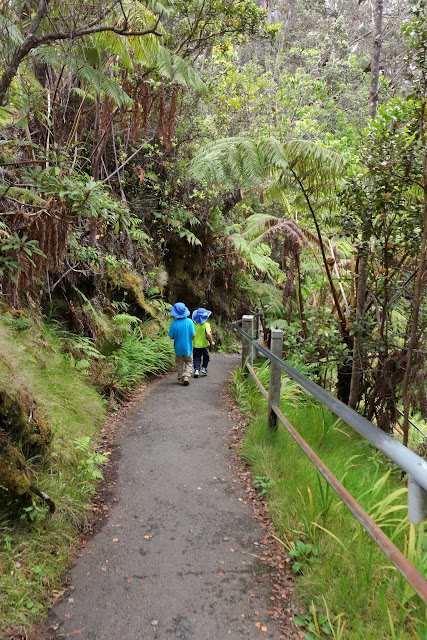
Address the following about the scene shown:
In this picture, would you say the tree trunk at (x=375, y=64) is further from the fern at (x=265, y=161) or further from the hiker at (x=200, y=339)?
the hiker at (x=200, y=339)

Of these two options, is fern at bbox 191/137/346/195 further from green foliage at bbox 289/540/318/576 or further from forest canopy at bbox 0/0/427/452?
green foliage at bbox 289/540/318/576

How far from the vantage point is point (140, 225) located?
11.1m

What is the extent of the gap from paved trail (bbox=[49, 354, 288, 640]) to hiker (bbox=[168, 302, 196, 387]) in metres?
2.86

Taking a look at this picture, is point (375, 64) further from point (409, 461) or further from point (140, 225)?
point (140, 225)

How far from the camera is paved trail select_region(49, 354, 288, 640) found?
90.7 inches

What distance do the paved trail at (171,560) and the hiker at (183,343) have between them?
9.38ft

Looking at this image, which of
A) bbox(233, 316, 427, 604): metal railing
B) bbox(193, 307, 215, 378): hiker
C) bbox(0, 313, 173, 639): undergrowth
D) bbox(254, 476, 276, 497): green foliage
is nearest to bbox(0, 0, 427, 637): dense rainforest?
bbox(0, 313, 173, 639): undergrowth

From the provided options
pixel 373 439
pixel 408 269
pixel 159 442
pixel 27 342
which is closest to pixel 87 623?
pixel 373 439

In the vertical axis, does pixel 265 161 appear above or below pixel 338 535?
above

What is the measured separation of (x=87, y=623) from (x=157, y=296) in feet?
30.7

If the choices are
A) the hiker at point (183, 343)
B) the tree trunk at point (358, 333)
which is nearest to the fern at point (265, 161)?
the tree trunk at point (358, 333)

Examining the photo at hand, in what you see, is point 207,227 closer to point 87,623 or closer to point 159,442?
point 159,442

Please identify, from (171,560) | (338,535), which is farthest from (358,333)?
(171,560)

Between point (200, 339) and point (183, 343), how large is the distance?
2.34ft
